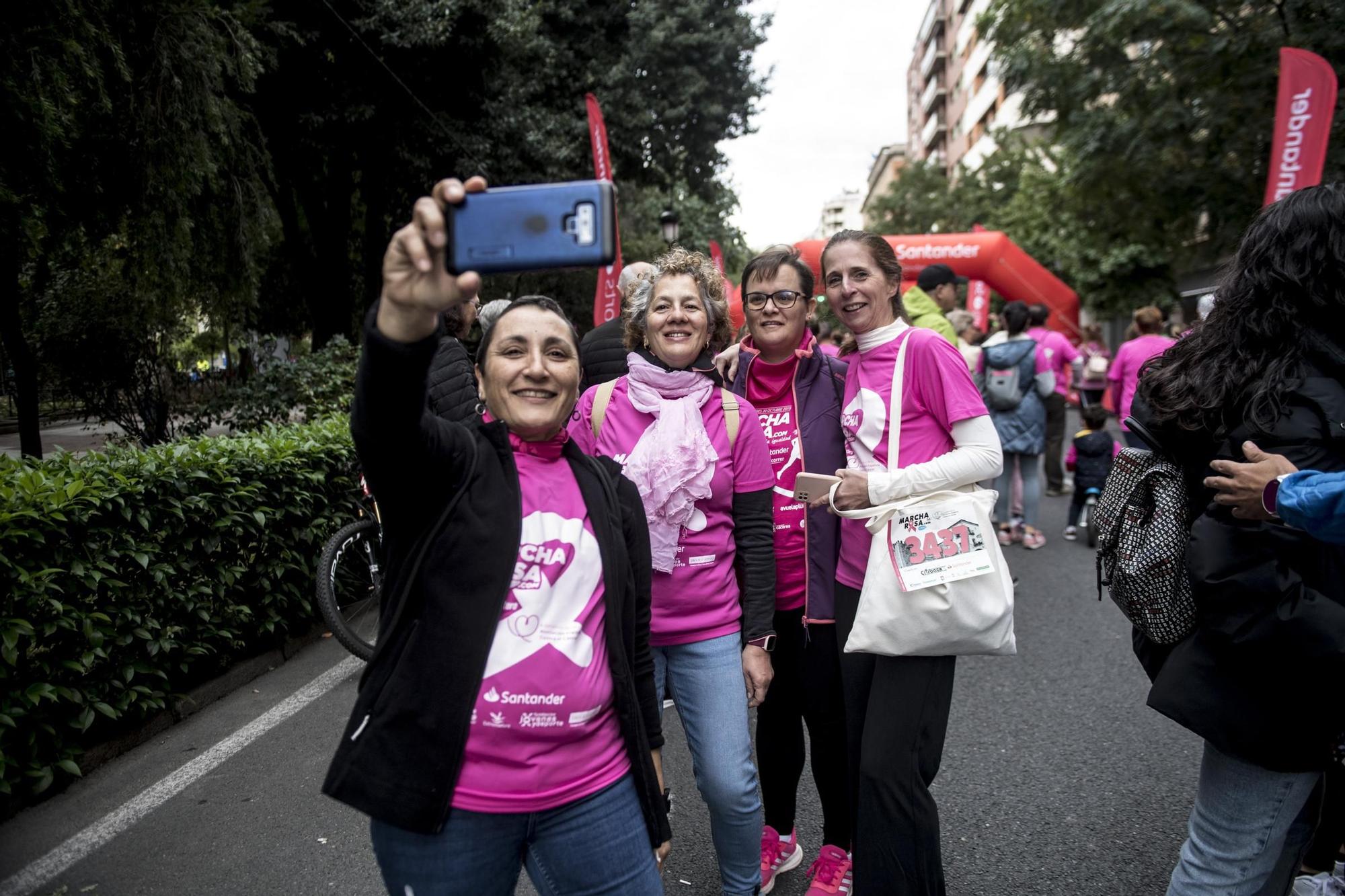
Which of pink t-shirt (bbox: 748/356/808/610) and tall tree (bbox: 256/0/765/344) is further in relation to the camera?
tall tree (bbox: 256/0/765/344)

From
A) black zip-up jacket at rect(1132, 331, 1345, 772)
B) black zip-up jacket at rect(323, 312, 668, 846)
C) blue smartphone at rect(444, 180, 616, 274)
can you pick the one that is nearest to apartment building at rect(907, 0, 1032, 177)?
black zip-up jacket at rect(1132, 331, 1345, 772)

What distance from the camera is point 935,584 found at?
93.1 inches

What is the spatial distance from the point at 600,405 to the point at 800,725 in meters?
1.25

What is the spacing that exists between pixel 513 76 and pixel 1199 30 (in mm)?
9840

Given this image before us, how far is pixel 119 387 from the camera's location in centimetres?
825

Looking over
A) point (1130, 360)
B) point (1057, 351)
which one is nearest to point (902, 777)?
point (1130, 360)

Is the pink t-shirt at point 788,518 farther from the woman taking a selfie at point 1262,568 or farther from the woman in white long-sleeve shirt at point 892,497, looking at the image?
the woman taking a selfie at point 1262,568

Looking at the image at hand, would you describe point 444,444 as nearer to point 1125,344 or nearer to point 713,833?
point 713,833

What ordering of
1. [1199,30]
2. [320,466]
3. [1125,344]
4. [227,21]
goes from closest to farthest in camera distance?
[320,466] < [227,21] < [1125,344] < [1199,30]

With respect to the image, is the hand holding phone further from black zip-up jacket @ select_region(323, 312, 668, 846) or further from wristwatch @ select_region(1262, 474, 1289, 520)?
wristwatch @ select_region(1262, 474, 1289, 520)

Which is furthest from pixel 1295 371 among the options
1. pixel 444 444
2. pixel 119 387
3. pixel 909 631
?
pixel 119 387

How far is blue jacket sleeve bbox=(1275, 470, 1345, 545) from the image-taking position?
5.37 ft

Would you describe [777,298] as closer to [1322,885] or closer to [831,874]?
[831,874]

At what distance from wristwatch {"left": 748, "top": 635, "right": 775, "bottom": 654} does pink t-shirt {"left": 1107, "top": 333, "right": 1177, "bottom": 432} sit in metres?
5.63
